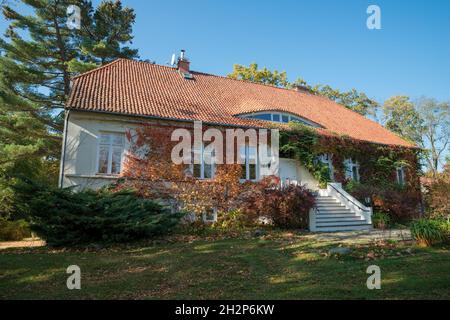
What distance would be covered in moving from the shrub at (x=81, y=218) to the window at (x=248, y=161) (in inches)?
275

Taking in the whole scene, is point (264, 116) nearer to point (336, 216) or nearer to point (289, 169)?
point (289, 169)

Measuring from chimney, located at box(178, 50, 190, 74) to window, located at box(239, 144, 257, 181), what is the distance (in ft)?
26.2

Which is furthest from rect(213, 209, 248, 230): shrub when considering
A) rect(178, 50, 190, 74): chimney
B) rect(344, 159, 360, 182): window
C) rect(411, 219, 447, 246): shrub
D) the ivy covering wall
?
rect(178, 50, 190, 74): chimney

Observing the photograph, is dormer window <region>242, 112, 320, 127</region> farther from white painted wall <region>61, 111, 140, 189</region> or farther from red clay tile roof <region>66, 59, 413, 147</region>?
white painted wall <region>61, 111, 140, 189</region>

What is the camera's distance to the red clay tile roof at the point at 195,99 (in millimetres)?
14281

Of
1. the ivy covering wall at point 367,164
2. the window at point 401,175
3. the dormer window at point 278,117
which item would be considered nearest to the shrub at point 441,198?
the ivy covering wall at point 367,164

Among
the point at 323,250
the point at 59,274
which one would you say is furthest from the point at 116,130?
the point at 323,250

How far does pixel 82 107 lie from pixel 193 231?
7.15m

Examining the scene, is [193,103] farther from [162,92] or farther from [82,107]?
[82,107]

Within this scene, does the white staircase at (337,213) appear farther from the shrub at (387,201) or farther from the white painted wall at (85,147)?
the white painted wall at (85,147)

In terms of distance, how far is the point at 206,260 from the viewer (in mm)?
6984

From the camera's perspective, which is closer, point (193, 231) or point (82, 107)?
point (193, 231)

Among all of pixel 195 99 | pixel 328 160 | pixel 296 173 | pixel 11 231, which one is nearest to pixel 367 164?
pixel 328 160
